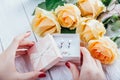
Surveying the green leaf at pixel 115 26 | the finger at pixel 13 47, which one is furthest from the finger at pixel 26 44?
the green leaf at pixel 115 26

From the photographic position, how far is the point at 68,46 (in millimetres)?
698

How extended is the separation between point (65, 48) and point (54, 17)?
11cm

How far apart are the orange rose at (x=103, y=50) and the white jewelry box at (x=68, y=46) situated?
4 cm

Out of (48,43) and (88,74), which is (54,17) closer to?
(48,43)

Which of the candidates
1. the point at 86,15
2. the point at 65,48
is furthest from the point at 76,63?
the point at 86,15

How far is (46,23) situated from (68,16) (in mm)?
65

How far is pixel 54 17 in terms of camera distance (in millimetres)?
748

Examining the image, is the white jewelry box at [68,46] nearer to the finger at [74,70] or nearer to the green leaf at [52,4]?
the finger at [74,70]

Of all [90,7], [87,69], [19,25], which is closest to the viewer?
[87,69]

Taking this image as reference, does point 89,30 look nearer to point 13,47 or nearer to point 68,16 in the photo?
point 68,16

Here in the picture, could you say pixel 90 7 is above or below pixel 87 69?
above

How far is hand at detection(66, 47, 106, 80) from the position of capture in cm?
65

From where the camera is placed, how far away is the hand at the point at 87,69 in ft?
2.13

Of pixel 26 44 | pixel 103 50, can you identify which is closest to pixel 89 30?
pixel 103 50
